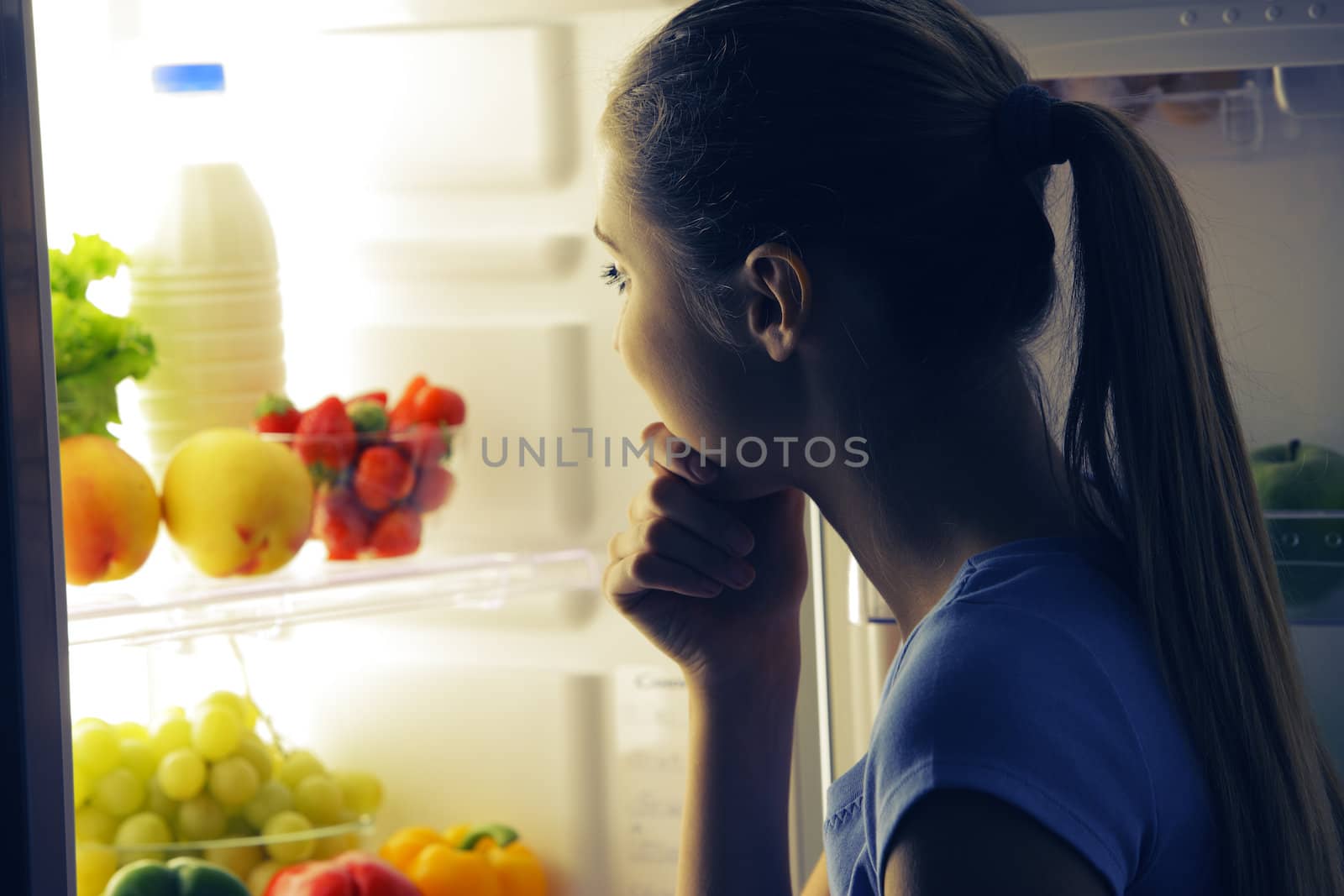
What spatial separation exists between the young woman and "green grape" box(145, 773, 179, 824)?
0.61m

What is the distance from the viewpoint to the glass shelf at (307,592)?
3.17 ft

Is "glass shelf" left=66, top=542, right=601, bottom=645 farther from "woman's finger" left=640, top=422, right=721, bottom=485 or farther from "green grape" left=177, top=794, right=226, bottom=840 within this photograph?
"woman's finger" left=640, top=422, right=721, bottom=485

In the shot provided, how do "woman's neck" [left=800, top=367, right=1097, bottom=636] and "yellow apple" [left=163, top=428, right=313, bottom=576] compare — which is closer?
"woman's neck" [left=800, top=367, right=1097, bottom=636]

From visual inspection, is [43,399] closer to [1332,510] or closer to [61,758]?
[61,758]

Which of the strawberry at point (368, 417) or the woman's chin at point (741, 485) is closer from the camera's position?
the woman's chin at point (741, 485)

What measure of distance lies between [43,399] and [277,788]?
1.74 feet

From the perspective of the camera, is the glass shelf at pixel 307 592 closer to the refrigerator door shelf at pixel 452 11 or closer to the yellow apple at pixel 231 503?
the yellow apple at pixel 231 503

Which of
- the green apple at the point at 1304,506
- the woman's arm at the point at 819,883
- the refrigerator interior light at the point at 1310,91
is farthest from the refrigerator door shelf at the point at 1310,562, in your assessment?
the woman's arm at the point at 819,883

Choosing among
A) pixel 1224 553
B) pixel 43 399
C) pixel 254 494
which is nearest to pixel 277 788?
pixel 254 494

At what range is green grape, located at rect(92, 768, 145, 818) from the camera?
1.09m

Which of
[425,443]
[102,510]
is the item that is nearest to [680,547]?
[425,443]

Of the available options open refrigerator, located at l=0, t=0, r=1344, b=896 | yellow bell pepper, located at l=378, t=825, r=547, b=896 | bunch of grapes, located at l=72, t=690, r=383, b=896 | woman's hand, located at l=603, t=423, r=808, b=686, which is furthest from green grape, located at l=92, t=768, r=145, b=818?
woman's hand, located at l=603, t=423, r=808, b=686

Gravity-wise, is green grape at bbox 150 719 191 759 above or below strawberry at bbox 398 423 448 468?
below

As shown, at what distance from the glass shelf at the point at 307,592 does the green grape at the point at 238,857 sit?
0.20 m
